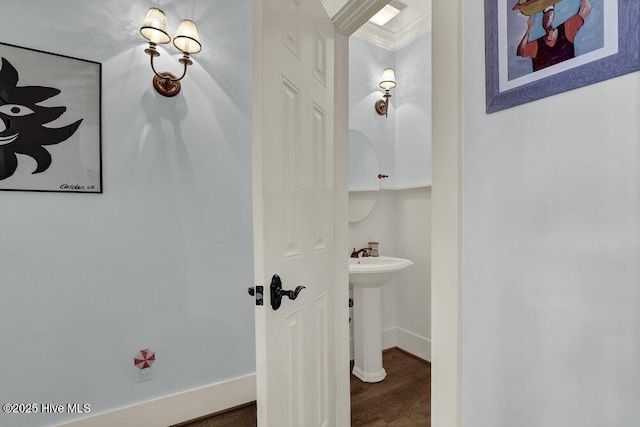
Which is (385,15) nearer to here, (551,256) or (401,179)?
(401,179)

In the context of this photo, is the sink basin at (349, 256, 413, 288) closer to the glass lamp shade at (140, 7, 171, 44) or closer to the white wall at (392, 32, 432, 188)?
the white wall at (392, 32, 432, 188)

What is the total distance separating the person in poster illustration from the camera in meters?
0.61

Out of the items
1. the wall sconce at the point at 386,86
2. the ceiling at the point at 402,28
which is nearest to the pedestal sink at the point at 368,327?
the wall sconce at the point at 386,86

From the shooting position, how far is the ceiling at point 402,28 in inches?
92.2

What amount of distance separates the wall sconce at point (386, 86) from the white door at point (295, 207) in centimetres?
119

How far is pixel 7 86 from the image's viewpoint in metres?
1.39

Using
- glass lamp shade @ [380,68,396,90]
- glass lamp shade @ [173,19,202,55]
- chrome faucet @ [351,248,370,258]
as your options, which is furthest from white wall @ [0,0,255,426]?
glass lamp shade @ [380,68,396,90]

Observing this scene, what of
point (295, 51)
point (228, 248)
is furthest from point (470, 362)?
point (228, 248)

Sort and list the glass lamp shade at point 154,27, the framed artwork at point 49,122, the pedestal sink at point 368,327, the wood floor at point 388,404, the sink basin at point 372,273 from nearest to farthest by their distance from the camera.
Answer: the framed artwork at point 49,122, the glass lamp shade at point 154,27, the wood floor at point 388,404, the sink basin at point 372,273, the pedestal sink at point 368,327

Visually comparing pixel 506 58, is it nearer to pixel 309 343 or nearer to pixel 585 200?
pixel 585 200

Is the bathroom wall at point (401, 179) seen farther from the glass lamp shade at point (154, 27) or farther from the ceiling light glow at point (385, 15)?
the glass lamp shade at point (154, 27)

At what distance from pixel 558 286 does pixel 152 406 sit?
1.99 meters

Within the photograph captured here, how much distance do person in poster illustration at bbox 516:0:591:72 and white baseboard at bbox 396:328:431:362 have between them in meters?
2.22

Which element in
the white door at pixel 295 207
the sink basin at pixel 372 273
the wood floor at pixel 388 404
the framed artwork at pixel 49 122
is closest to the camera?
the white door at pixel 295 207
